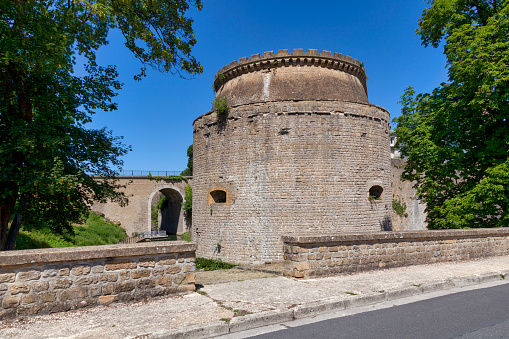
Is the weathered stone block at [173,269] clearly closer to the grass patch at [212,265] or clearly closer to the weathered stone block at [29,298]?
the weathered stone block at [29,298]

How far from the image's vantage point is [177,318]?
4.28m

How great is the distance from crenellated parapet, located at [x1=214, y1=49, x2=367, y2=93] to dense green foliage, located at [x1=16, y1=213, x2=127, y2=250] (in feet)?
36.2

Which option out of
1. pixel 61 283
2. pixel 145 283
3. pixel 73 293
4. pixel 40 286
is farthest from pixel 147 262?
pixel 40 286

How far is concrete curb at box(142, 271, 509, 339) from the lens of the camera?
393 cm

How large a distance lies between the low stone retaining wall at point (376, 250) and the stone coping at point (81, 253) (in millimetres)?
2244

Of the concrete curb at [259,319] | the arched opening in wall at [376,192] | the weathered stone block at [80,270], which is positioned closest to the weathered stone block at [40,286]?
the weathered stone block at [80,270]

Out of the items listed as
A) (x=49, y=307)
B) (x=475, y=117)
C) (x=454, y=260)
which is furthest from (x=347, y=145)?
(x=49, y=307)

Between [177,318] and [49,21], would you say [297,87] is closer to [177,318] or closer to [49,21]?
[49,21]

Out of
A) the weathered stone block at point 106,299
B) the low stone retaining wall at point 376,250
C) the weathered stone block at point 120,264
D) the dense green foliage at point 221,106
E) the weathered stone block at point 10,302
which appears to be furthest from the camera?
the dense green foliage at point 221,106

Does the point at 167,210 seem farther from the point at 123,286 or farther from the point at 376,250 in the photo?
the point at 123,286

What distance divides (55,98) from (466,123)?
13411 millimetres

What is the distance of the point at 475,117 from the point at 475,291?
26.6 feet

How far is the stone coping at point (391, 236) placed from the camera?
6531mm

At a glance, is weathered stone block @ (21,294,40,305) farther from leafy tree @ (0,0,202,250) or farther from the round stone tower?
the round stone tower
